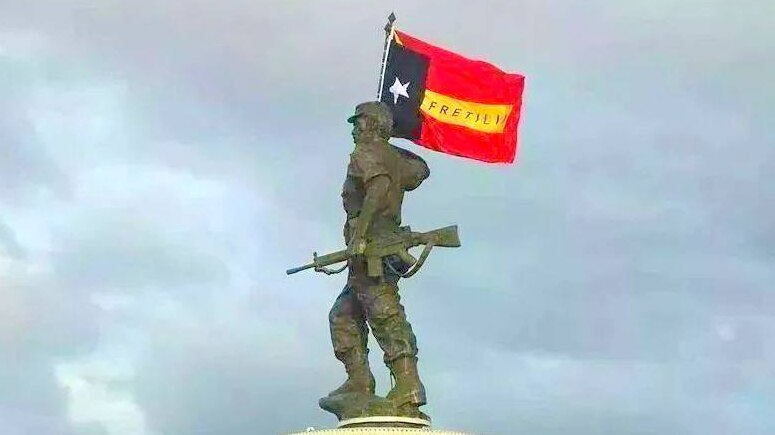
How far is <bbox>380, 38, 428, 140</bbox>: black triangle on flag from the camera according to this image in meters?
33.8

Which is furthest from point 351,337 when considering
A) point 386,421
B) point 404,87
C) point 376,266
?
point 404,87

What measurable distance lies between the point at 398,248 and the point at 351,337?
2.51 metres

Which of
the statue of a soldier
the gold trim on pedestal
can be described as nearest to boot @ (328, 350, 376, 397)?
the statue of a soldier

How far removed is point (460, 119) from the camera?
1352 inches

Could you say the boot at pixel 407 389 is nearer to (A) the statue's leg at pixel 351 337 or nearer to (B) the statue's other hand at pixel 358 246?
(A) the statue's leg at pixel 351 337

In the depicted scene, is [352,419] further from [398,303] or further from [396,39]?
[396,39]

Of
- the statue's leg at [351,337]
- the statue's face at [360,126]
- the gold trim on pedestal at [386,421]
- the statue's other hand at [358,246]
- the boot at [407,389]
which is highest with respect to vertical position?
the statue's face at [360,126]

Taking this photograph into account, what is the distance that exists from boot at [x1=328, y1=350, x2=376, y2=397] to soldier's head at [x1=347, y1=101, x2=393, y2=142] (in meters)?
4.77

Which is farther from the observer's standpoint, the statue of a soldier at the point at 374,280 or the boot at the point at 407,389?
the statue of a soldier at the point at 374,280

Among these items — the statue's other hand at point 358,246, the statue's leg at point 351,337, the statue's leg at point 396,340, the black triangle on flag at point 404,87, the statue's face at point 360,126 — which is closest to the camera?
the statue's leg at point 396,340

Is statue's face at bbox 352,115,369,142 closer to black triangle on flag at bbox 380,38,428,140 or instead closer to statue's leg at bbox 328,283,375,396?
black triangle on flag at bbox 380,38,428,140

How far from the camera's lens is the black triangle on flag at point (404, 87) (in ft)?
111

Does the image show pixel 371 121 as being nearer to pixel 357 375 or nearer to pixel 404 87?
pixel 404 87

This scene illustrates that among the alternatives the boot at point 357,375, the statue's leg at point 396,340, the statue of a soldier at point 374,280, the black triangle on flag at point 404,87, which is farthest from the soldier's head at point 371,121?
the boot at point 357,375
